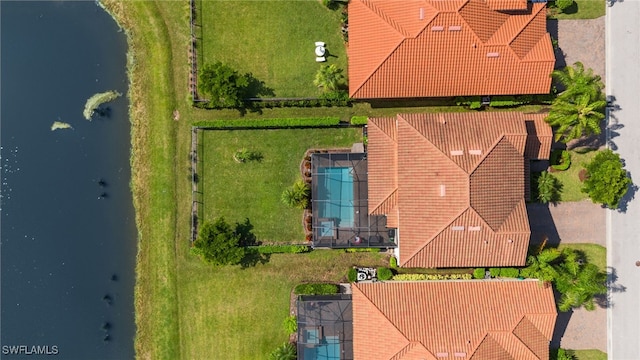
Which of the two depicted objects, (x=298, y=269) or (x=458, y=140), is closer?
(x=458, y=140)

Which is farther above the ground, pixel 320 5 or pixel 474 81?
pixel 320 5

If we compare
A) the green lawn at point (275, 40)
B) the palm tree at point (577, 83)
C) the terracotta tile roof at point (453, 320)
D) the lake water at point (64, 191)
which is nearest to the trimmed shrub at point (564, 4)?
the palm tree at point (577, 83)

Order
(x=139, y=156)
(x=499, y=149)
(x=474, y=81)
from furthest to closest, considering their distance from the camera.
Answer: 1. (x=139, y=156)
2. (x=474, y=81)
3. (x=499, y=149)

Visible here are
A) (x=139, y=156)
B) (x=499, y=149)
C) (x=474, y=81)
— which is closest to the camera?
(x=499, y=149)

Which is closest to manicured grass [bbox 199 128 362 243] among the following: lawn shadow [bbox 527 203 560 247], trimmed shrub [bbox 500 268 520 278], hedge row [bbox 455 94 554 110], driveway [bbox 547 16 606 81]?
hedge row [bbox 455 94 554 110]

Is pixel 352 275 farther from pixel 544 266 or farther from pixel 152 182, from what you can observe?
pixel 152 182

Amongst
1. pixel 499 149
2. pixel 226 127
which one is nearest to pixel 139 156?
pixel 226 127

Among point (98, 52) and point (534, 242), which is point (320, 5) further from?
point (534, 242)
